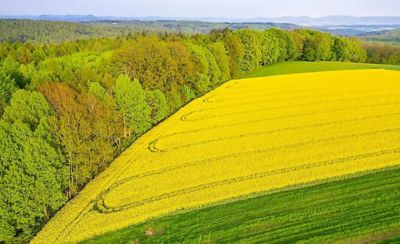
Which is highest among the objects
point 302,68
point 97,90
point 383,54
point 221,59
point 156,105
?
point 221,59

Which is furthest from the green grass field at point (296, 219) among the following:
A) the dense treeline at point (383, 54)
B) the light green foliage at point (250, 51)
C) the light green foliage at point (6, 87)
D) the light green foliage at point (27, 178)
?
the dense treeline at point (383, 54)

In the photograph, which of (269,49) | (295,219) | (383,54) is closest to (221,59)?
(269,49)

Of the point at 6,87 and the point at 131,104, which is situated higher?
the point at 6,87

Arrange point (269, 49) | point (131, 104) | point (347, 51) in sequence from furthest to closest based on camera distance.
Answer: point (347, 51)
point (269, 49)
point (131, 104)

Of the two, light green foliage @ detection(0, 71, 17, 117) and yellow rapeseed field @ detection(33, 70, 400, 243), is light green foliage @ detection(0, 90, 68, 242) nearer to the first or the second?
yellow rapeseed field @ detection(33, 70, 400, 243)

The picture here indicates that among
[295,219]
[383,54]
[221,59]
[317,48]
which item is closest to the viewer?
[295,219]

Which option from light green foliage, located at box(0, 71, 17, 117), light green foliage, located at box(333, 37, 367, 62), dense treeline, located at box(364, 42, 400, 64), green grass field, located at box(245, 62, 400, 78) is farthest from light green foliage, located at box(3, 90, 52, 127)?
dense treeline, located at box(364, 42, 400, 64)

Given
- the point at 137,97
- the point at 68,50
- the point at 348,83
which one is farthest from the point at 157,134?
the point at 68,50

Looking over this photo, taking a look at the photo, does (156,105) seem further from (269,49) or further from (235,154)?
(269,49)
